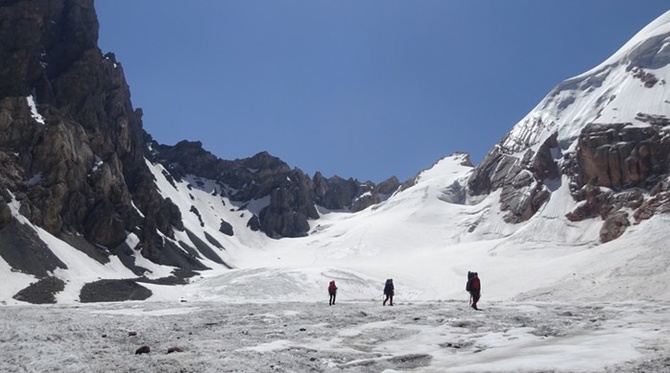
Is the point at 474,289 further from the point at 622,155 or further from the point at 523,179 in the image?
the point at 523,179

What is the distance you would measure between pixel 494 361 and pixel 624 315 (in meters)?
12.4

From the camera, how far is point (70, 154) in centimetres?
8806

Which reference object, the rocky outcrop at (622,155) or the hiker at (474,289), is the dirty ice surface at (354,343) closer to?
the hiker at (474,289)

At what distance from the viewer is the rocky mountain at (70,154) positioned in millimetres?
78000

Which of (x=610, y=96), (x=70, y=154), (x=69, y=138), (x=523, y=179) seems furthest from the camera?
(x=610, y=96)

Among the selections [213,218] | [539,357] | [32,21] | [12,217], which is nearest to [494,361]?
[539,357]

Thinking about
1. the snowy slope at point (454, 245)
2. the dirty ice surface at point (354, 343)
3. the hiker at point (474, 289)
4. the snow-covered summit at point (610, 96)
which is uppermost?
the snow-covered summit at point (610, 96)

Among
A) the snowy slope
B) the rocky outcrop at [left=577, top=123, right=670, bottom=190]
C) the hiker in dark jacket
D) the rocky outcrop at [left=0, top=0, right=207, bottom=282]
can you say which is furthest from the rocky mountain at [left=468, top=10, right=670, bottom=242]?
the rocky outcrop at [left=0, top=0, right=207, bottom=282]

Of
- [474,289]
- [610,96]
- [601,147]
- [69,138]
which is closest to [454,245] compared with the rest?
[601,147]

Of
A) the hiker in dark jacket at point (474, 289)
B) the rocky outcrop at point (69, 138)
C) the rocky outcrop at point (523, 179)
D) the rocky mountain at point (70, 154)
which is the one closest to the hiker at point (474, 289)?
the hiker in dark jacket at point (474, 289)

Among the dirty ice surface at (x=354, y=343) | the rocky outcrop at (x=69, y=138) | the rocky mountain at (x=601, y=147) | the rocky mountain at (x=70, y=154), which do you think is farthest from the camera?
the rocky mountain at (x=601, y=147)

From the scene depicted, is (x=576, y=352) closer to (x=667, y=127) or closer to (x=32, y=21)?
(x=667, y=127)

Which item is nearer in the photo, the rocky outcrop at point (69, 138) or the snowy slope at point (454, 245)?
the snowy slope at point (454, 245)

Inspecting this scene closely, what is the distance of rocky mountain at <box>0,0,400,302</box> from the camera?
78000mm
